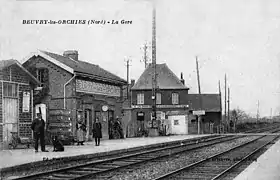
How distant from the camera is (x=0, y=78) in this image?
19844 mm

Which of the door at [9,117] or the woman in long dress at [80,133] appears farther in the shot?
the woman in long dress at [80,133]

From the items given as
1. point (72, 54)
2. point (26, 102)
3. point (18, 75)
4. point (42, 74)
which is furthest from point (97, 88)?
point (18, 75)

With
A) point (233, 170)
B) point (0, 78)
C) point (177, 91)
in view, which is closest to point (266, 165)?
point (233, 170)

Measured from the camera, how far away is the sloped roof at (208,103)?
67.1 meters

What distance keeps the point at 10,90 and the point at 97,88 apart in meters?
9.20

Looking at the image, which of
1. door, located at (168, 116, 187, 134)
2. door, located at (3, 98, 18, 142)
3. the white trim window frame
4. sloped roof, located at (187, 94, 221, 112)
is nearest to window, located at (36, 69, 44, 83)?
door, located at (3, 98, 18, 142)

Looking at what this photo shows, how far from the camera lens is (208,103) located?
6869cm

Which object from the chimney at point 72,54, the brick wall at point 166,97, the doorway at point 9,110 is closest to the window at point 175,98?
the brick wall at point 166,97

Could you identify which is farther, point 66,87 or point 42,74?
point 42,74

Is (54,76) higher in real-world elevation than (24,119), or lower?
higher

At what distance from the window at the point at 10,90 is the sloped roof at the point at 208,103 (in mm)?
47049

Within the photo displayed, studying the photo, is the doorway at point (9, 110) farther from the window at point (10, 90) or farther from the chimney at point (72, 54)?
the chimney at point (72, 54)

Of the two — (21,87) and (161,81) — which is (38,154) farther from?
(161,81)

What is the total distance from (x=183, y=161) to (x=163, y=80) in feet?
141
